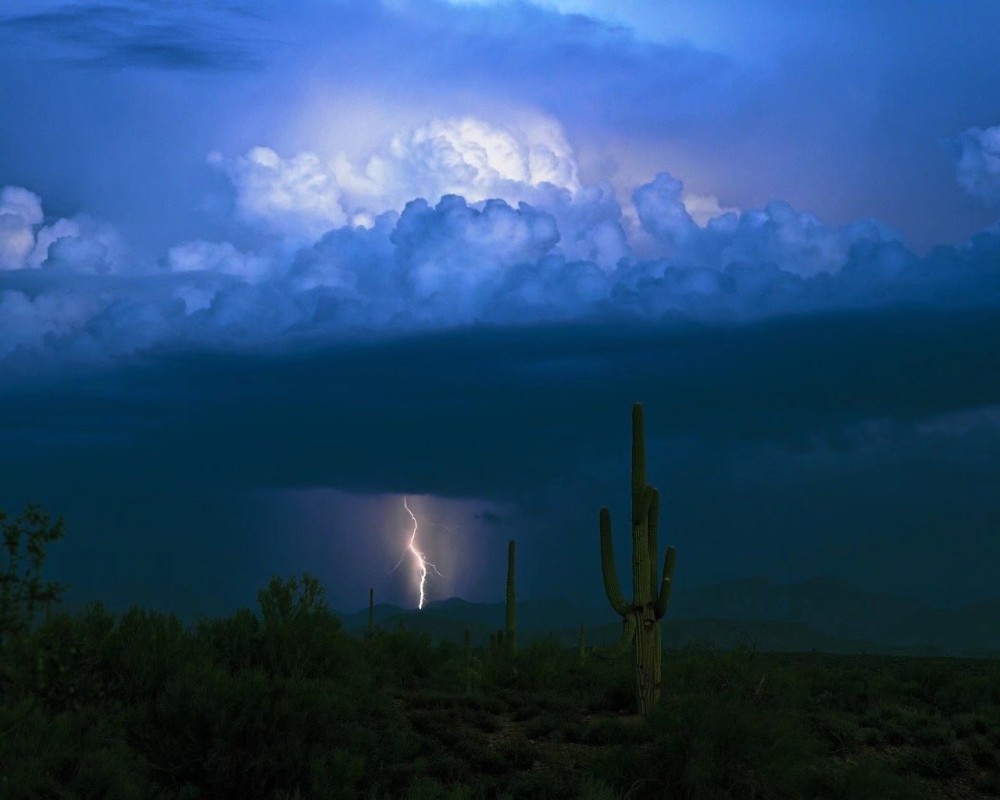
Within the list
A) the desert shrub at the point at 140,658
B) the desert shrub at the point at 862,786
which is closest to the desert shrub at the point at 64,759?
the desert shrub at the point at 140,658

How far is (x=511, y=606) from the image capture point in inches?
1403

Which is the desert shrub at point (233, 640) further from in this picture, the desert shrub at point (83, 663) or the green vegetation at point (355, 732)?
the desert shrub at point (83, 663)

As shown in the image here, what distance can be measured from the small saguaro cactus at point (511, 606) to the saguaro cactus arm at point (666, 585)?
35.6ft

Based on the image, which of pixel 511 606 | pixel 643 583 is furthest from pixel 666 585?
pixel 511 606

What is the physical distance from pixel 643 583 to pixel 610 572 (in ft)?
2.88

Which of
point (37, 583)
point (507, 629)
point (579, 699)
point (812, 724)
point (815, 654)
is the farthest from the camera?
point (815, 654)

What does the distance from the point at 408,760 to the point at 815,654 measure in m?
43.8

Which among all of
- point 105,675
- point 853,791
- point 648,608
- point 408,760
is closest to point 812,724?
point 648,608

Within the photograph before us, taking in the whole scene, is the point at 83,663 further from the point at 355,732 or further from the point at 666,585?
the point at 666,585

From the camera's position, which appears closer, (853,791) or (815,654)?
(853,791)

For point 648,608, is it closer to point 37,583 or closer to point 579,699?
point 579,699

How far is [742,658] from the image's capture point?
2886cm

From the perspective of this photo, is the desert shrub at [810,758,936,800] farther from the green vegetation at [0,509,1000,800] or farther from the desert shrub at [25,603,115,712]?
the desert shrub at [25,603,115,712]

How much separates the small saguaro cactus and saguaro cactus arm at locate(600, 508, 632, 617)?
10096 mm
